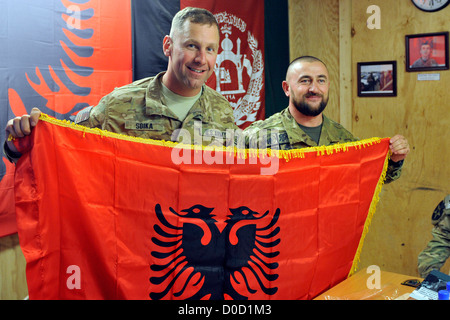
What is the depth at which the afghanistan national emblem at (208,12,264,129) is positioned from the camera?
3236 mm

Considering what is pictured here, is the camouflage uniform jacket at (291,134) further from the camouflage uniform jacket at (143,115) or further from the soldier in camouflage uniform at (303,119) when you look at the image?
the camouflage uniform jacket at (143,115)

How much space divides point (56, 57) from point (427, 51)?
7.90 ft

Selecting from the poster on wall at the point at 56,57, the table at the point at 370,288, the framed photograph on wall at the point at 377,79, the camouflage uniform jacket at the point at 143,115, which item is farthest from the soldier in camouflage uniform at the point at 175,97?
the framed photograph on wall at the point at 377,79

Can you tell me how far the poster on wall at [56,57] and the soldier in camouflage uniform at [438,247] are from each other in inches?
65.8

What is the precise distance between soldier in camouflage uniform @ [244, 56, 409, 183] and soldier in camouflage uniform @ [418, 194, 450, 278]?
24.6 inches

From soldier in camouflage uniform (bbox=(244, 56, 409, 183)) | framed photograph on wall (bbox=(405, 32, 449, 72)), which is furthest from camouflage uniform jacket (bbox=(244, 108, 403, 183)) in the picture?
framed photograph on wall (bbox=(405, 32, 449, 72))

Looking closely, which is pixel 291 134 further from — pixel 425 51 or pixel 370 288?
pixel 425 51

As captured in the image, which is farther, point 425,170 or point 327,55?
point 327,55

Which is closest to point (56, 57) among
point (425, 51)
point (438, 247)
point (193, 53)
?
point (193, 53)

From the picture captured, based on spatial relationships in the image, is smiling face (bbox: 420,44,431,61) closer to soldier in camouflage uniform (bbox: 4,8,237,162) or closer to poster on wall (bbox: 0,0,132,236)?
soldier in camouflage uniform (bbox: 4,8,237,162)
